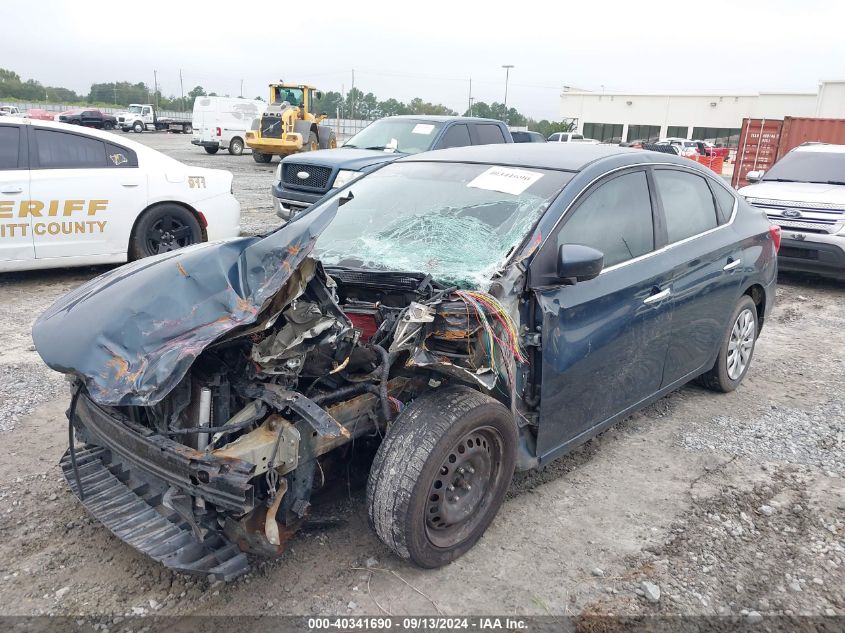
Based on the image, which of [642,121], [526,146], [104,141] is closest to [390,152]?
[104,141]

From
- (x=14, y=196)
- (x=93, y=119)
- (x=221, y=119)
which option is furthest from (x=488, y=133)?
(x=93, y=119)

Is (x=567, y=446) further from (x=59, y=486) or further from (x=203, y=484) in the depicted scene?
(x=59, y=486)

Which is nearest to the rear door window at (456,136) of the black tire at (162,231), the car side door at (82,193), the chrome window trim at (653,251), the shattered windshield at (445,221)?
the black tire at (162,231)

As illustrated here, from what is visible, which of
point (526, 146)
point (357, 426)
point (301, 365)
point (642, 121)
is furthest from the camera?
point (642, 121)

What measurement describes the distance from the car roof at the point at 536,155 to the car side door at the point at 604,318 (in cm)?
20

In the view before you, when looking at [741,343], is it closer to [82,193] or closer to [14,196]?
[82,193]

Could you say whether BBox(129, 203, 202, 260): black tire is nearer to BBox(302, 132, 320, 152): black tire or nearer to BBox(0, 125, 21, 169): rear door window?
BBox(0, 125, 21, 169): rear door window

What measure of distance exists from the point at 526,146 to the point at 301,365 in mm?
2319

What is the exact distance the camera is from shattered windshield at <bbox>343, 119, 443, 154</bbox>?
10.6m

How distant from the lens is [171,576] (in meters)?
2.80

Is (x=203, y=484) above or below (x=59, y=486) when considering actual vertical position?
above

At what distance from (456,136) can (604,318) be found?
7882mm

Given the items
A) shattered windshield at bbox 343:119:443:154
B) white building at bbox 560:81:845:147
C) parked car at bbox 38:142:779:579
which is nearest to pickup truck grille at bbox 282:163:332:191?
shattered windshield at bbox 343:119:443:154

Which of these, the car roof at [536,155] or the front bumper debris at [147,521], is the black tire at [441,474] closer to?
the front bumper debris at [147,521]
